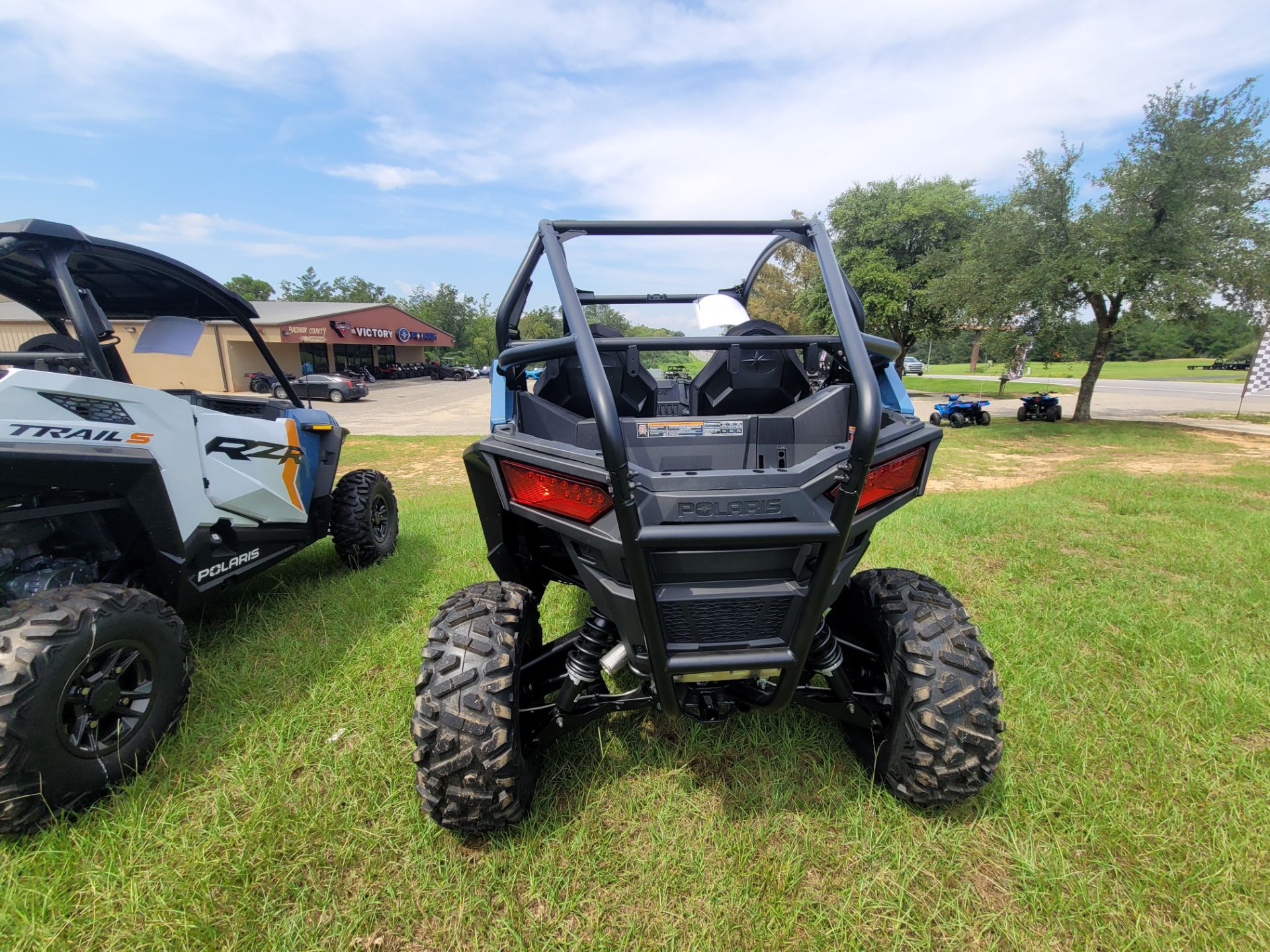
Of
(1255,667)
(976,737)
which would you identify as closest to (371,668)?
(976,737)

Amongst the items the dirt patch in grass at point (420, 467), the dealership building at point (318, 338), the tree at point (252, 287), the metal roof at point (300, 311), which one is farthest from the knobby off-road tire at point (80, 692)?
the tree at point (252, 287)

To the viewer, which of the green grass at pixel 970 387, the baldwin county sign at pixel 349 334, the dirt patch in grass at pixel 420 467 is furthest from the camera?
the baldwin county sign at pixel 349 334

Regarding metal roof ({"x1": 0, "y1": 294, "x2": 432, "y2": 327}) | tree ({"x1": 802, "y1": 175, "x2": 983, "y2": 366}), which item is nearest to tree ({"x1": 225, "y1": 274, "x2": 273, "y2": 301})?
metal roof ({"x1": 0, "y1": 294, "x2": 432, "y2": 327})

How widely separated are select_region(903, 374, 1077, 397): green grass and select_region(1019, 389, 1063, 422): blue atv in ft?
37.9

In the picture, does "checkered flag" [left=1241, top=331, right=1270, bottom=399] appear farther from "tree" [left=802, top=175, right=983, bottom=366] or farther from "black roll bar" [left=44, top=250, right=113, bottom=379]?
"black roll bar" [left=44, top=250, right=113, bottom=379]

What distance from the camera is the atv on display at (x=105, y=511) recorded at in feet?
6.34

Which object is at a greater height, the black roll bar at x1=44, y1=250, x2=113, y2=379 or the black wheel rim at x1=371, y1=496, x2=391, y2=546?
the black roll bar at x1=44, y1=250, x2=113, y2=379

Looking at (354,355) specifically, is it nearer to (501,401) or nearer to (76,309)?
(76,309)

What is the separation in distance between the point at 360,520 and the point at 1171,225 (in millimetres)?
18097

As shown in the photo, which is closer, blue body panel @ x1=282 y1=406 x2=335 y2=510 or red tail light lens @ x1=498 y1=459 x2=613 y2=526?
red tail light lens @ x1=498 y1=459 x2=613 y2=526

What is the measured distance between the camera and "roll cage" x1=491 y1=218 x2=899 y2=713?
1444 millimetres

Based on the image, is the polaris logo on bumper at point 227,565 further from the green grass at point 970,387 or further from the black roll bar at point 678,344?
the green grass at point 970,387

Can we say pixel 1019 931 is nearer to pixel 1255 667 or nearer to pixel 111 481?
pixel 1255 667

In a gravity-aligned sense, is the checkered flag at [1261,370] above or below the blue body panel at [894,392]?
below
